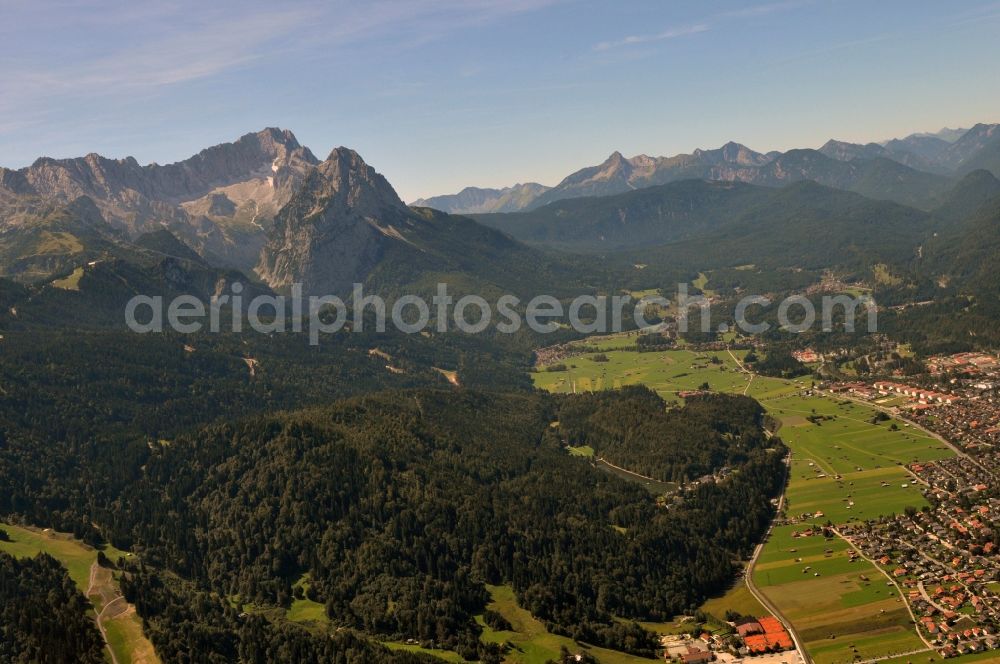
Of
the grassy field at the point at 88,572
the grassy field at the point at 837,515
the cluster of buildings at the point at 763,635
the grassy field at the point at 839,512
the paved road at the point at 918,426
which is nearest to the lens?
the grassy field at the point at 88,572

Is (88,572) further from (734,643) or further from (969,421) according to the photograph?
(969,421)

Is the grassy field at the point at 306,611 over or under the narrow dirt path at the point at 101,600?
under

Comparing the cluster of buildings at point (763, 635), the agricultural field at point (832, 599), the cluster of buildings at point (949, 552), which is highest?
the cluster of buildings at point (949, 552)

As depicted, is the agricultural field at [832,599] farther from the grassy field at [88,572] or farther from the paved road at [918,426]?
the grassy field at [88,572]

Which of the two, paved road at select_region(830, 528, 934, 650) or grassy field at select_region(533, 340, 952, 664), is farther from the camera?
grassy field at select_region(533, 340, 952, 664)

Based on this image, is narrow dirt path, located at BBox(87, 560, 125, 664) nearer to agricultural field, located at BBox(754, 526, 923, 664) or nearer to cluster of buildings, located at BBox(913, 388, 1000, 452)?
agricultural field, located at BBox(754, 526, 923, 664)

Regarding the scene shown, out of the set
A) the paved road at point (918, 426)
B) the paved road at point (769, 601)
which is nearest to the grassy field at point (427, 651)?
the paved road at point (769, 601)

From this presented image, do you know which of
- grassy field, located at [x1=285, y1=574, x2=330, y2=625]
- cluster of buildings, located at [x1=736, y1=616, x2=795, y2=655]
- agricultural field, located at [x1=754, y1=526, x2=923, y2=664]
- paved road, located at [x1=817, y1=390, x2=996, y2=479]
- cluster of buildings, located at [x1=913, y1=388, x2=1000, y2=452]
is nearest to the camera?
agricultural field, located at [x1=754, y1=526, x2=923, y2=664]

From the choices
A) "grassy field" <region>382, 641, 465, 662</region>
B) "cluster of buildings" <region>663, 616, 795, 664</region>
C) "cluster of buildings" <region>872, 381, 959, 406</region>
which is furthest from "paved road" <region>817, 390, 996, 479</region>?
"grassy field" <region>382, 641, 465, 662</region>

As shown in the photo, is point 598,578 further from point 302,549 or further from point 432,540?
point 302,549
